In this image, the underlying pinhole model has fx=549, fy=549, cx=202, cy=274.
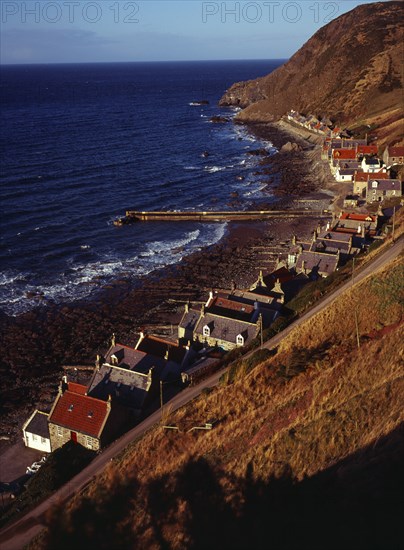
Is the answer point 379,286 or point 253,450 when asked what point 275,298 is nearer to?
point 379,286

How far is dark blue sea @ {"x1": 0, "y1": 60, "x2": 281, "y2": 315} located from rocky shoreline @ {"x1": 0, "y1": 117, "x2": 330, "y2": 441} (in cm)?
297

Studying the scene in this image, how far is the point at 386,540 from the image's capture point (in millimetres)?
17172

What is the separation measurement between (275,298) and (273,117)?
133768mm

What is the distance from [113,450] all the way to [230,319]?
50.3 ft

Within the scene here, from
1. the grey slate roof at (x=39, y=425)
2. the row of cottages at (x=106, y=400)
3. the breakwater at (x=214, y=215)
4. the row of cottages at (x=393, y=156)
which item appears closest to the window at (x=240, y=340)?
the row of cottages at (x=106, y=400)

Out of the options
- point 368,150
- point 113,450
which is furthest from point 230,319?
point 368,150

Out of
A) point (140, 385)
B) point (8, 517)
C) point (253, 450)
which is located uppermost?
A: point (253, 450)

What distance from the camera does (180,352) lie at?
1660 inches

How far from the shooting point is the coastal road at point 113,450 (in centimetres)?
2752

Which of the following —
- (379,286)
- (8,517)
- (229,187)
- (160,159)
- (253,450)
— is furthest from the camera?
(160,159)

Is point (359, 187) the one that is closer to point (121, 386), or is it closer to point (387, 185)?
point (387, 185)

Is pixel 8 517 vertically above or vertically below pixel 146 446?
below

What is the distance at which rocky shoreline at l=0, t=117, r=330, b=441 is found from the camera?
4381 cm

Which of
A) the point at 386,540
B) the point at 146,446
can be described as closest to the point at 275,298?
the point at 146,446
